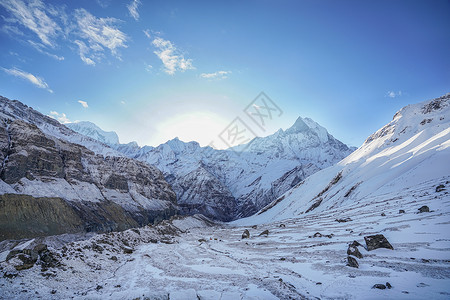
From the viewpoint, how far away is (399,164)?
5941cm

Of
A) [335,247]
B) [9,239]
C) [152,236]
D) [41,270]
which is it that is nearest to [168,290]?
[41,270]

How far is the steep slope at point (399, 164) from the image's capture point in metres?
47.0

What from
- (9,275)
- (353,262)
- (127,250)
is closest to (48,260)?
(9,275)


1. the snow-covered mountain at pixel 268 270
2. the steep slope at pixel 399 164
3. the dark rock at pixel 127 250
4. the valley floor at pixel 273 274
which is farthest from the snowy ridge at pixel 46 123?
the valley floor at pixel 273 274

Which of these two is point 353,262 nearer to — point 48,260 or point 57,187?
point 48,260

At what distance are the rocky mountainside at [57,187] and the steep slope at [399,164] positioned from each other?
80581 millimetres

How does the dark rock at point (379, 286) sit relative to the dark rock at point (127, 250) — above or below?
above

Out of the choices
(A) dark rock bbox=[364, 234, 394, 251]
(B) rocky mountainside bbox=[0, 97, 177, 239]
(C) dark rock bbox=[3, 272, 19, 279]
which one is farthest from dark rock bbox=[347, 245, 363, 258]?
(B) rocky mountainside bbox=[0, 97, 177, 239]

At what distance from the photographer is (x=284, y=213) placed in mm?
96188

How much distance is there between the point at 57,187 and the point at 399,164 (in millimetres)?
121513

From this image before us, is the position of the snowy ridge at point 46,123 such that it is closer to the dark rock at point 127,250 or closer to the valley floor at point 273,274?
the dark rock at point 127,250

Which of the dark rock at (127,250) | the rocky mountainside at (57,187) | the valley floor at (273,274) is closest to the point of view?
the valley floor at (273,274)

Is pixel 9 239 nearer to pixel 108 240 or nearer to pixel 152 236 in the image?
pixel 152 236

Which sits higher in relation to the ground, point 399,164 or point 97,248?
point 399,164
